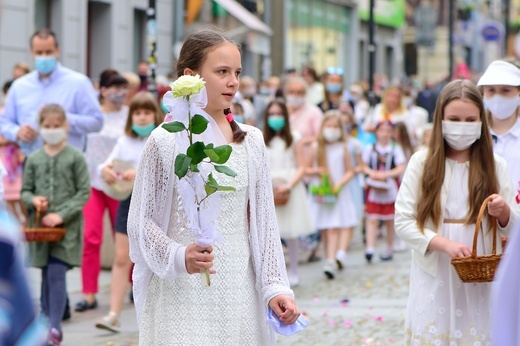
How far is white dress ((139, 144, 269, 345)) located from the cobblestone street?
2739mm

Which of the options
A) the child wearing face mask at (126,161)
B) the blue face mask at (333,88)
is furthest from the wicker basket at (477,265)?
the blue face mask at (333,88)

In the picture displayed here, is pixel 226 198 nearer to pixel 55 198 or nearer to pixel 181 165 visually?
pixel 181 165

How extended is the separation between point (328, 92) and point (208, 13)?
49.6 ft

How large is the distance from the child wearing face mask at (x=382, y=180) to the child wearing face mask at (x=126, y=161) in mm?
4838

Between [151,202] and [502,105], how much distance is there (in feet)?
9.32

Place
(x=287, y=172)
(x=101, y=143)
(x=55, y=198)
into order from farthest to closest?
1. (x=287, y=172)
2. (x=101, y=143)
3. (x=55, y=198)

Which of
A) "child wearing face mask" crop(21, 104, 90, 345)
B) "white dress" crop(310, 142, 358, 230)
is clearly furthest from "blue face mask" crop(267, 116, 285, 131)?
"child wearing face mask" crop(21, 104, 90, 345)

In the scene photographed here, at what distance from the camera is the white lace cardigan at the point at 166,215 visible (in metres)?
4.64

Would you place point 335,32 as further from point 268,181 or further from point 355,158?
point 268,181

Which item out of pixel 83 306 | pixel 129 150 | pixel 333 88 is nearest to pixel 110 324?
pixel 83 306

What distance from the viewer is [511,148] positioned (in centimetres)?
682

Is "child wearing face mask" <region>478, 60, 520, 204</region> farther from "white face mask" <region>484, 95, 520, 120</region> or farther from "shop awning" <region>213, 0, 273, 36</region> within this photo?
"shop awning" <region>213, 0, 273, 36</region>

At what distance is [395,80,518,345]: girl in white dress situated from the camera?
5.77 metres

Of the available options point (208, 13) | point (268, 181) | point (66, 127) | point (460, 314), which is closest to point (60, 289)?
point (66, 127)
